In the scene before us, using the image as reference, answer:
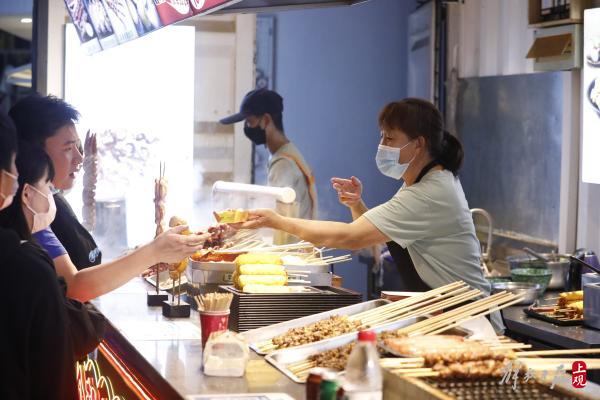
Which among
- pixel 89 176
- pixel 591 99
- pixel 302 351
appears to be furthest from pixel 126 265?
pixel 591 99

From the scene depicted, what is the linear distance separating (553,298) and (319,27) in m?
4.58

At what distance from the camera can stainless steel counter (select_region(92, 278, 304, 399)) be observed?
2.64 metres

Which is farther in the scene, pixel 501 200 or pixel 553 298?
pixel 501 200

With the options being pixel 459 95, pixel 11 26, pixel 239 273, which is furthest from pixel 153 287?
pixel 11 26

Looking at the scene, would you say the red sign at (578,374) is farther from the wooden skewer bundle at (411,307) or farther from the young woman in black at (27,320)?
the young woman in black at (27,320)

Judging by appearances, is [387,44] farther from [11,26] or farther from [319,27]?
[11,26]

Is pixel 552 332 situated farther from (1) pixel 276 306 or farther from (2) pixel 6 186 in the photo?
(2) pixel 6 186

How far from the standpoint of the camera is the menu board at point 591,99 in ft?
18.9

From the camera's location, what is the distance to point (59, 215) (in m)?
4.04

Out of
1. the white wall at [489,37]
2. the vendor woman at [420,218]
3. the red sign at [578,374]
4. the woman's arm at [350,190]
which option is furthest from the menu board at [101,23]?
the red sign at [578,374]

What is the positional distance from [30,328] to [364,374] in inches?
36.5

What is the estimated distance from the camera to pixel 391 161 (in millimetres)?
4184

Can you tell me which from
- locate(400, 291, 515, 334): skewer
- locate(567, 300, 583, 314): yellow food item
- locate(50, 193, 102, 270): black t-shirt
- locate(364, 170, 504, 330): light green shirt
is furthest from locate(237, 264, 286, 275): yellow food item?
locate(567, 300, 583, 314): yellow food item

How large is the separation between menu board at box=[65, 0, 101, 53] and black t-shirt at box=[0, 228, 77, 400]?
346 centimetres
